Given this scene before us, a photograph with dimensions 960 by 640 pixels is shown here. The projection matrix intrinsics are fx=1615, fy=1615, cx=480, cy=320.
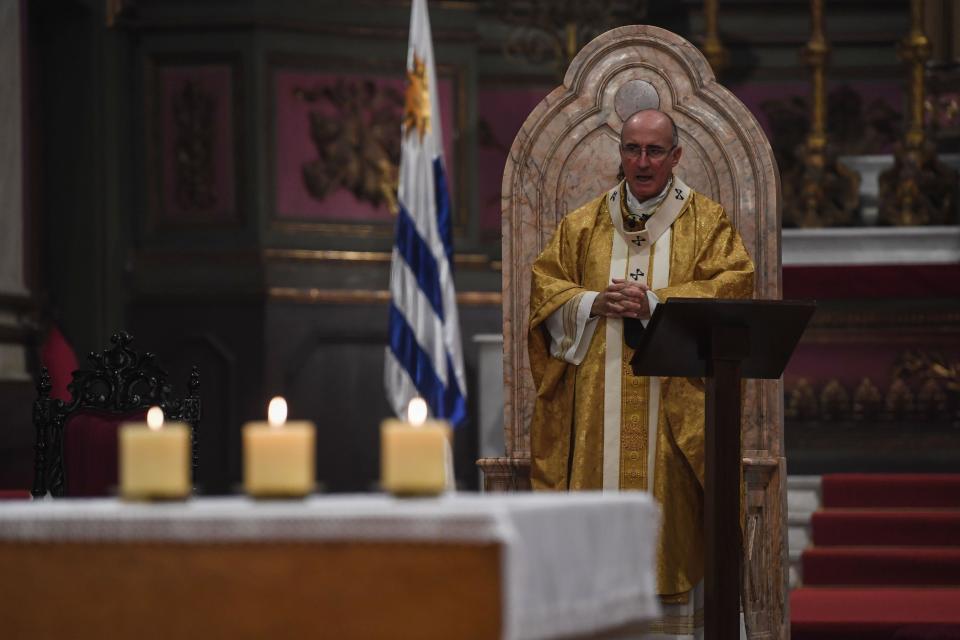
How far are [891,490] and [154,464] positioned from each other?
17.2 ft

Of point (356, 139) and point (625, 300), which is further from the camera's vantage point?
point (356, 139)

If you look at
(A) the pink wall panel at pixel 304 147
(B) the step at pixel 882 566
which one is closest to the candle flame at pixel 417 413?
(B) the step at pixel 882 566

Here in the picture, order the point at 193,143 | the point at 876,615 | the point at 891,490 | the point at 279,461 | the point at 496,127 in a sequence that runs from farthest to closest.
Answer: the point at 496,127 < the point at 193,143 < the point at 891,490 < the point at 876,615 < the point at 279,461

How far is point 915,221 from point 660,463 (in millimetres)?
3181

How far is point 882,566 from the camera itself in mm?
6449

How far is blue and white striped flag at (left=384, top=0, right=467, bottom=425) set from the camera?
7.57 meters

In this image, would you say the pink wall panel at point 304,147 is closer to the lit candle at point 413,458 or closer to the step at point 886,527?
the step at point 886,527

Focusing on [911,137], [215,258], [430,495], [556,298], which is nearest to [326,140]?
[215,258]

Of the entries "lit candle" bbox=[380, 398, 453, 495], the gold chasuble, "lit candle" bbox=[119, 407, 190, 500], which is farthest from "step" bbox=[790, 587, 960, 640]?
"lit candle" bbox=[119, 407, 190, 500]

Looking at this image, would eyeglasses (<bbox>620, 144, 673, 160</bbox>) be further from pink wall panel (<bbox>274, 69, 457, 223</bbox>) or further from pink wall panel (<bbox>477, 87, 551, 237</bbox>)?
pink wall panel (<bbox>477, 87, 551, 237</bbox>)

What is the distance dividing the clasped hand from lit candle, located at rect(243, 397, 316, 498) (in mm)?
2512

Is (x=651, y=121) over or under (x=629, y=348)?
over

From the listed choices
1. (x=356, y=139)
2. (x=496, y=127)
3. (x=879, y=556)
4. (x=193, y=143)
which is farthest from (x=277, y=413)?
(x=496, y=127)

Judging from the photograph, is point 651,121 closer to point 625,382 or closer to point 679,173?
point 679,173
